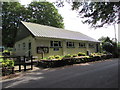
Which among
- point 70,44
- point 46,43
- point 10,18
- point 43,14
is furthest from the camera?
point 43,14

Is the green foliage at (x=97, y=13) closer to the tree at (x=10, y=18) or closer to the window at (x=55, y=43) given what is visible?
the window at (x=55, y=43)

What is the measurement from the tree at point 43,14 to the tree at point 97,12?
873 inches

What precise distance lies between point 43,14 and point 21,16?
21.0 ft

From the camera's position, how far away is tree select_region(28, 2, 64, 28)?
103ft

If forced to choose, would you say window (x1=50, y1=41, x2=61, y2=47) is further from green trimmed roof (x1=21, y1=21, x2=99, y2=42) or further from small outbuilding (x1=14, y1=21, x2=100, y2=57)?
green trimmed roof (x1=21, y1=21, x2=99, y2=42)

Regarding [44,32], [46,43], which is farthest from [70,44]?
[44,32]

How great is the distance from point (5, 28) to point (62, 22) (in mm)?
17078

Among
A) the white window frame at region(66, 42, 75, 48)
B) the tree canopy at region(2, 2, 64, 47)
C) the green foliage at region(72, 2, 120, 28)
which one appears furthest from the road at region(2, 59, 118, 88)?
the tree canopy at region(2, 2, 64, 47)

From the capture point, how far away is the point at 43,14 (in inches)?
1249

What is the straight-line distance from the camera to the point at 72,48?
18.4m

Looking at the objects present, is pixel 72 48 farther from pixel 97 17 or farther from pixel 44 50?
pixel 97 17

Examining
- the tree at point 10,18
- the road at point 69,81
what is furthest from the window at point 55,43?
the tree at point 10,18

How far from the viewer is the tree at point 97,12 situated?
29.3 feet

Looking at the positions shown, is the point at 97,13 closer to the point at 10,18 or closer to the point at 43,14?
the point at 43,14
